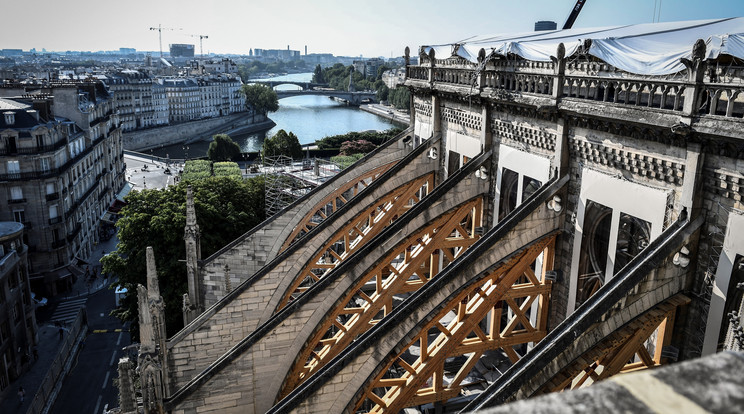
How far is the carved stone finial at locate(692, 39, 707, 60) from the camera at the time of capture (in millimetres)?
8916

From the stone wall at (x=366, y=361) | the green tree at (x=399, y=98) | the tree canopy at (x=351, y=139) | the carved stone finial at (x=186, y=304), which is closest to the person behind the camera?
the stone wall at (x=366, y=361)

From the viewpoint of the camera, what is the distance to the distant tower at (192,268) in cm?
1938

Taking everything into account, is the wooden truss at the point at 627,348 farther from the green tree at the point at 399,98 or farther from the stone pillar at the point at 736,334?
the green tree at the point at 399,98

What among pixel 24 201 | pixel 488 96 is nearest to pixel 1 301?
pixel 24 201

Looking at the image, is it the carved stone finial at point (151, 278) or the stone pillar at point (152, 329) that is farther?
the carved stone finial at point (151, 278)

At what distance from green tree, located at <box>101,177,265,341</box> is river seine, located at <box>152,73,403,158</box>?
68.5 m

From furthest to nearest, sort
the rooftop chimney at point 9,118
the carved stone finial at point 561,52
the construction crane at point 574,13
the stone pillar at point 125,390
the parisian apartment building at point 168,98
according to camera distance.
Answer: the parisian apartment building at point 168,98 < the rooftop chimney at point 9,118 < the construction crane at point 574,13 < the stone pillar at point 125,390 < the carved stone finial at point 561,52

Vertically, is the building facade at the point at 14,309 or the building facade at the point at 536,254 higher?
the building facade at the point at 536,254

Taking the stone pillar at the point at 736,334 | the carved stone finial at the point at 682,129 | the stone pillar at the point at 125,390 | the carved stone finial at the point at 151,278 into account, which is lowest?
the stone pillar at the point at 125,390

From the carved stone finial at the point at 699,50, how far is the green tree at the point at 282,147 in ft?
200

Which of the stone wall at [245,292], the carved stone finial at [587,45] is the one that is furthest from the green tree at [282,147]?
the carved stone finial at [587,45]

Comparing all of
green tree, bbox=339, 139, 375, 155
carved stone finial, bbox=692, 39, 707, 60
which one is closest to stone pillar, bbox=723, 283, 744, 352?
carved stone finial, bbox=692, 39, 707, 60

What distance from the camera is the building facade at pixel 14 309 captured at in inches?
1132

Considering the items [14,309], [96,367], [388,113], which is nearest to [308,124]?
[388,113]
